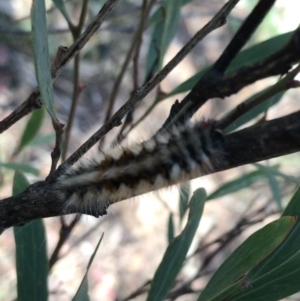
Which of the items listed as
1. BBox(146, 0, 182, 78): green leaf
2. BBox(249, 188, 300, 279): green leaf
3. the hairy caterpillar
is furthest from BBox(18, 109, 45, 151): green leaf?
BBox(249, 188, 300, 279): green leaf

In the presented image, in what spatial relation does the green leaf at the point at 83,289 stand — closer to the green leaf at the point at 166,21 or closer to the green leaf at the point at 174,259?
the green leaf at the point at 174,259

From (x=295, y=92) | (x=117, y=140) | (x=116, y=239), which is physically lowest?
(x=117, y=140)

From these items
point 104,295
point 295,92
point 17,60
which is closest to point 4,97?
point 17,60

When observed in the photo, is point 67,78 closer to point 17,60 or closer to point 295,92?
point 17,60

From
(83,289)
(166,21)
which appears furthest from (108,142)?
(83,289)

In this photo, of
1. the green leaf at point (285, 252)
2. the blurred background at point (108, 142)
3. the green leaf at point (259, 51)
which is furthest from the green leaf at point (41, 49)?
the blurred background at point (108, 142)

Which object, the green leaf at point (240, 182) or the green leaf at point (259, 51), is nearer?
the green leaf at point (259, 51)
